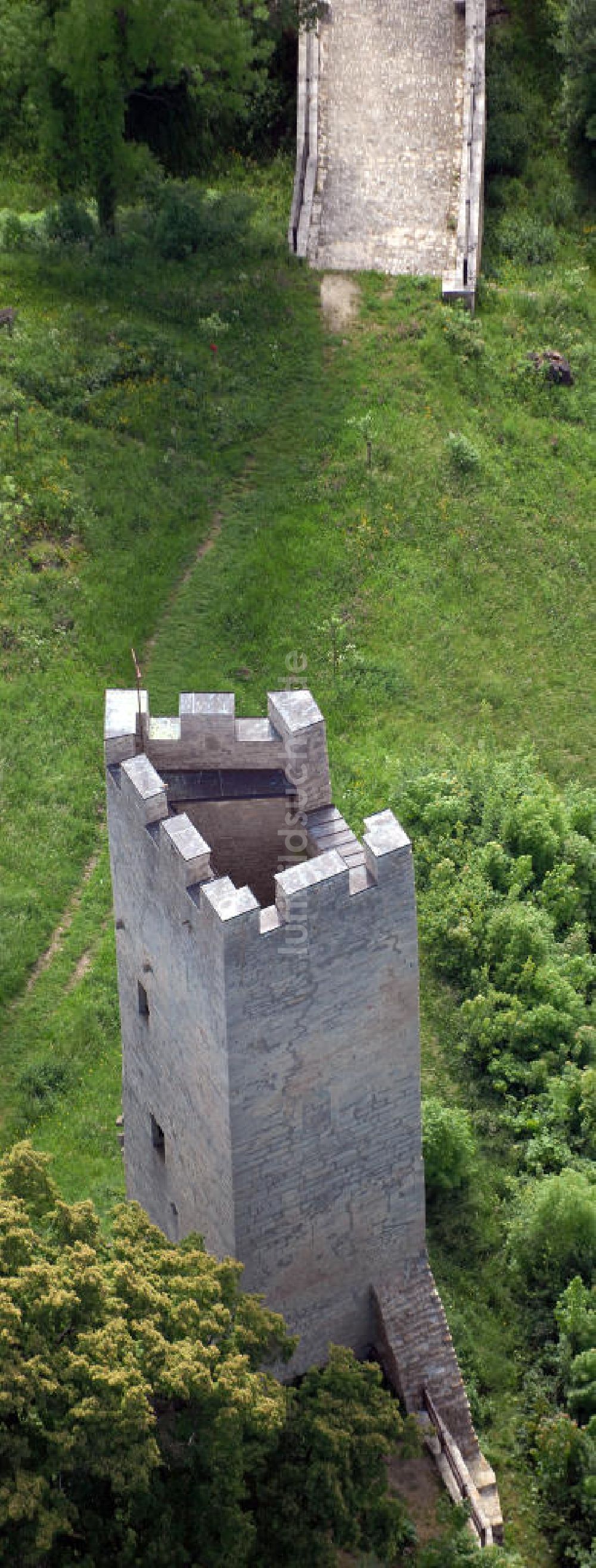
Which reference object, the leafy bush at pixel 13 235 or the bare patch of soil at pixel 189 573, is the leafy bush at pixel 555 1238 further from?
Answer: the leafy bush at pixel 13 235

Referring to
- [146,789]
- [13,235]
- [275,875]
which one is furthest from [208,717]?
[13,235]

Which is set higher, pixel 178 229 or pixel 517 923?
pixel 178 229

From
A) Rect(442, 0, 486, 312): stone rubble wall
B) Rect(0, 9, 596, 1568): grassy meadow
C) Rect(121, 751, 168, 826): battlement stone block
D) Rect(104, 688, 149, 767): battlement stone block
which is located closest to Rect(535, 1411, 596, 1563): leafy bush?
Rect(0, 9, 596, 1568): grassy meadow

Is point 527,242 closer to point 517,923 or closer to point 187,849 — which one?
point 517,923

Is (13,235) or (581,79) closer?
(13,235)

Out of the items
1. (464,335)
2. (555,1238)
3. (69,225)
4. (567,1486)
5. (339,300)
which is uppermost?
(69,225)

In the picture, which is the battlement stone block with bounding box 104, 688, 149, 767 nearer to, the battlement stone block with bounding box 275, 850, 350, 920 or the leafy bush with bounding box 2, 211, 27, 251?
the battlement stone block with bounding box 275, 850, 350, 920

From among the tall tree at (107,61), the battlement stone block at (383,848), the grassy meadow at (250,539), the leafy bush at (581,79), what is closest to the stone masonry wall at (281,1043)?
the battlement stone block at (383,848)
